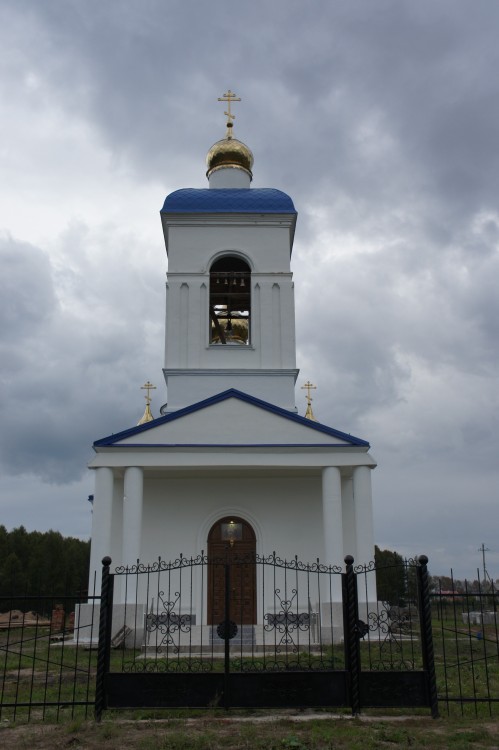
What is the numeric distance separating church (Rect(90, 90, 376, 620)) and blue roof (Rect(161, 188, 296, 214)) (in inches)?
1.5

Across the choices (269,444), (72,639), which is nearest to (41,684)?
(72,639)

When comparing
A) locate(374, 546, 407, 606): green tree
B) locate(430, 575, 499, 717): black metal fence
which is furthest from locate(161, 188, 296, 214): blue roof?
locate(430, 575, 499, 717): black metal fence

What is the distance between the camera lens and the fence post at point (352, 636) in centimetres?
659

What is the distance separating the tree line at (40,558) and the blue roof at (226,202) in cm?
1656

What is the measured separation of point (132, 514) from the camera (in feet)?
46.3

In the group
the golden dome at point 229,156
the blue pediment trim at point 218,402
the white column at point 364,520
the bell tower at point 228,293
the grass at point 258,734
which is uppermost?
the golden dome at point 229,156

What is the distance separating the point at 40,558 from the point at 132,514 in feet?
74.2

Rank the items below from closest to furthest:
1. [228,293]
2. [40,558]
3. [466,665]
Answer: [466,665] < [228,293] < [40,558]

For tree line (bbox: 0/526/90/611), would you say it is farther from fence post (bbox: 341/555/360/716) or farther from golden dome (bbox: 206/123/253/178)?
fence post (bbox: 341/555/360/716)

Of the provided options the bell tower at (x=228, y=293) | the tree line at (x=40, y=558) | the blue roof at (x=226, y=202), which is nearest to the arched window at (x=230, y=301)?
the bell tower at (x=228, y=293)

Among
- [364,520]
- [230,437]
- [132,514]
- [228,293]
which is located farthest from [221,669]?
[228,293]

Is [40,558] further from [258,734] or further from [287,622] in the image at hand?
[258,734]

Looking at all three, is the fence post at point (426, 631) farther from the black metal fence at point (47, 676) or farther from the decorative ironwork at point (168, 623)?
the black metal fence at point (47, 676)

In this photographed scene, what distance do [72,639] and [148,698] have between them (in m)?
8.47
